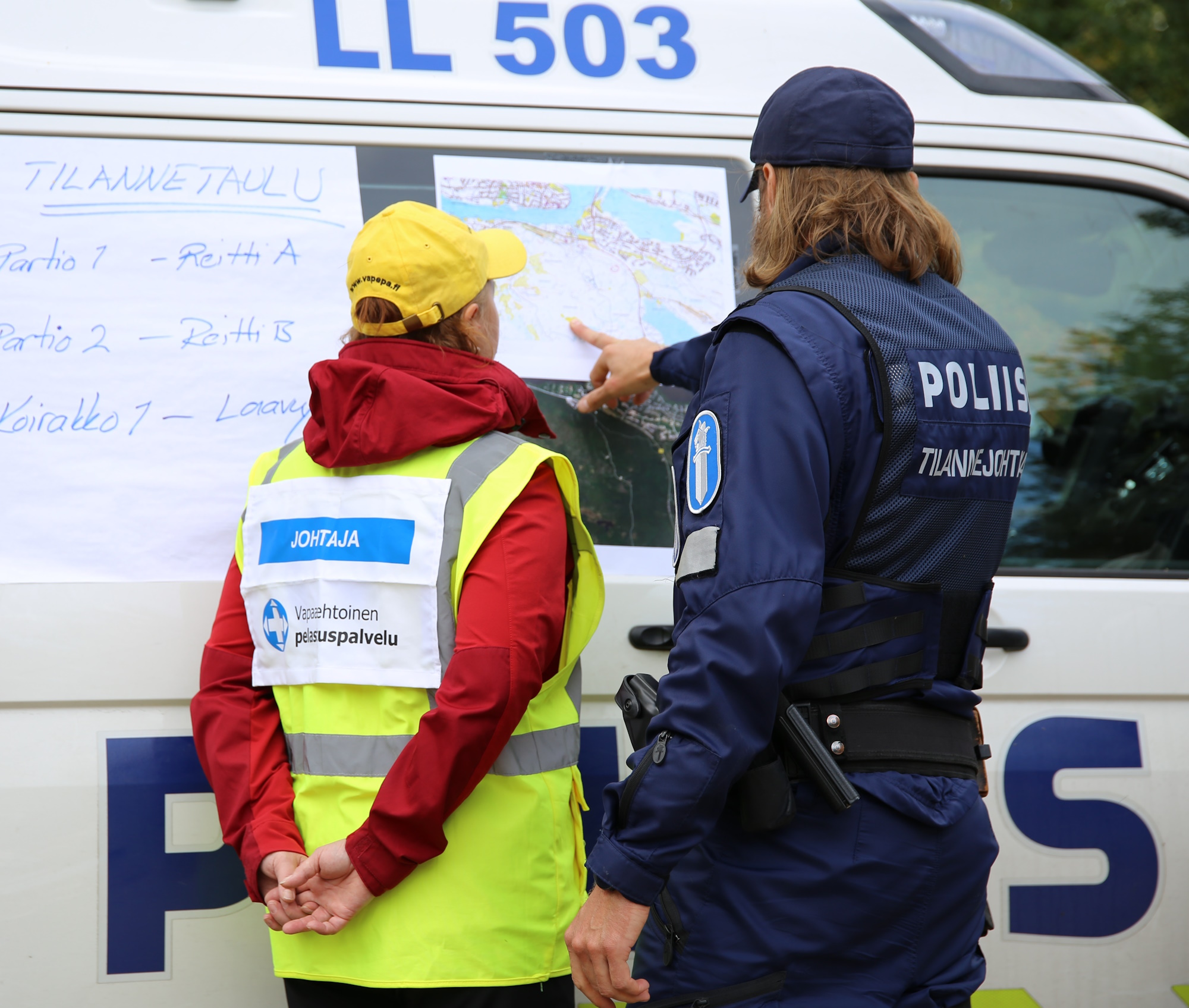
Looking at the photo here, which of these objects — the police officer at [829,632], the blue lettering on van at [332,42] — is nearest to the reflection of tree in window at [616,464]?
the police officer at [829,632]

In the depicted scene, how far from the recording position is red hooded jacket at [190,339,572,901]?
137cm

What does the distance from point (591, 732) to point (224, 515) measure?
72 centimetres

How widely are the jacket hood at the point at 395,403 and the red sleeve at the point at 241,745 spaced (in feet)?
1.04

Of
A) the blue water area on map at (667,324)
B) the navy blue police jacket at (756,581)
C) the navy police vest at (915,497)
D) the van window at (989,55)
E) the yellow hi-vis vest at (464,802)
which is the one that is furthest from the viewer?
the van window at (989,55)

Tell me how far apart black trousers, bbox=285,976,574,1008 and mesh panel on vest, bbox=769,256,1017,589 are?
727 mm

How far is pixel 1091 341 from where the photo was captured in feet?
7.45

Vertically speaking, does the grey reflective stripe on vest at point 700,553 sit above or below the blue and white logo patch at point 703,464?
below

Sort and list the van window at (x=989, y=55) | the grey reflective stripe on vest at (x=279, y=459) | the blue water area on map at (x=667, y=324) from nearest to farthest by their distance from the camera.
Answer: the grey reflective stripe on vest at (x=279, y=459) → the blue water area on map at (x=667, y=324) → the van window at (x=989, y=55)

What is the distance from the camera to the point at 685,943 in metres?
1.36

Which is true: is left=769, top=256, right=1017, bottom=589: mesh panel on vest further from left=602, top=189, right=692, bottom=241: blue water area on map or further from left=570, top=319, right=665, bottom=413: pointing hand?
left=602, top=189, right=692, bottom=241: blue water area on map

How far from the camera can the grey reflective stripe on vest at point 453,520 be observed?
56.9 inches

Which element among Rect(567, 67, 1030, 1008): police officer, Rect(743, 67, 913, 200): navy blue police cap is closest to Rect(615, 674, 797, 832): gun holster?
Rect(567, 67, 1030, 1008): police officer

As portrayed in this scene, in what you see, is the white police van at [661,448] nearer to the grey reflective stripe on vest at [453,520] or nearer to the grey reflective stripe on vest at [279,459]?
the grey reflective stripe on vest at [279,459]

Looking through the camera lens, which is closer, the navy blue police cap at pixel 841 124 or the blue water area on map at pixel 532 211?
the navy blue police cap at pixel 841 124
